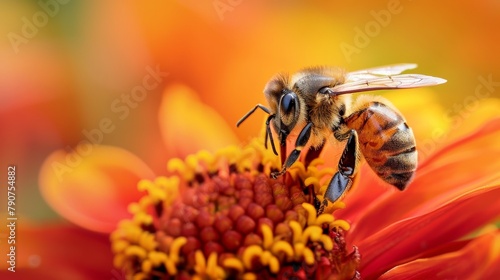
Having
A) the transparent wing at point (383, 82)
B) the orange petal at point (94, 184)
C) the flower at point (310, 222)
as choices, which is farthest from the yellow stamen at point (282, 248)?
the orange petal at point (94, 184)

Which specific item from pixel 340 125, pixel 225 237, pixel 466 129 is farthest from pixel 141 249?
pixel 466 129

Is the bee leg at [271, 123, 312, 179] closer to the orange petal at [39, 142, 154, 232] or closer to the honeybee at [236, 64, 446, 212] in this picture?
the honeybee at [236, 64, 446, 212]

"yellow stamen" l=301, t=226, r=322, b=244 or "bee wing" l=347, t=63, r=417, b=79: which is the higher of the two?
"bee wing" l=347, t=63, r=417, b=79

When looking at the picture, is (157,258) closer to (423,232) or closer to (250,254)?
(250,254)

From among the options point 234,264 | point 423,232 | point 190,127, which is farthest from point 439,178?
point 190,127

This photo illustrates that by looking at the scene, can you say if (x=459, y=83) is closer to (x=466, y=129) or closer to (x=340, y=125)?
(x=466, y=129)

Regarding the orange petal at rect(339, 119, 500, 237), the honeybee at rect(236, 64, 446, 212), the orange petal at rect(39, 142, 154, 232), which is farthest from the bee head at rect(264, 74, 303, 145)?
the orange petal at rect(39, 142, 154, 232)
